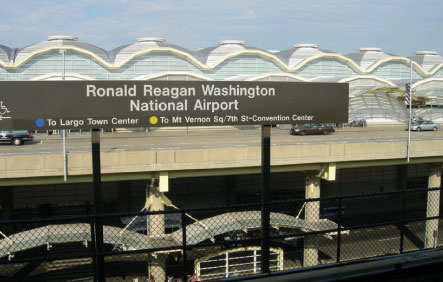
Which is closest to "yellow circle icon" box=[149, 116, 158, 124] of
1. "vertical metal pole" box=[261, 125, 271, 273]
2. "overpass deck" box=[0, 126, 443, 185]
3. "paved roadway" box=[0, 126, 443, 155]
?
"vertical metal pole" box=[261, 125, 271, 273]

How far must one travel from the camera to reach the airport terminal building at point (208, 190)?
950cm

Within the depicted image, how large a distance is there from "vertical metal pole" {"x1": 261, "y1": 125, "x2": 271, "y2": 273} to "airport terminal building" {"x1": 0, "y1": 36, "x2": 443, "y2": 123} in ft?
124

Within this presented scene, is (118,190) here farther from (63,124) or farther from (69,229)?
(63,124)

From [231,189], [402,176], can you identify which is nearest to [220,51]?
[402,176]

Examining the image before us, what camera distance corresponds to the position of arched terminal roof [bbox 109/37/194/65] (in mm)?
51634

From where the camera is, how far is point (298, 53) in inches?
2426

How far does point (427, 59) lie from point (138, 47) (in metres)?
49.1

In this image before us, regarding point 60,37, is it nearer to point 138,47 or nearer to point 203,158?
point 138,47

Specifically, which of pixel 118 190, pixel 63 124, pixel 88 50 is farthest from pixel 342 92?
pixel 88 50

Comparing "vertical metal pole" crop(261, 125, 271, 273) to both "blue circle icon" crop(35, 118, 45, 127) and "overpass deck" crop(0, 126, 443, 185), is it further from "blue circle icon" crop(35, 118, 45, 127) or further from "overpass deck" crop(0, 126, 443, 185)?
"overpass deck" crop(0, 126, 443, 185)

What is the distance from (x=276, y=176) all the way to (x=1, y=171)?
57.1 ft

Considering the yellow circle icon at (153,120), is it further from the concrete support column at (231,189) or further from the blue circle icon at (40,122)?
the concrete support column at (231,189)

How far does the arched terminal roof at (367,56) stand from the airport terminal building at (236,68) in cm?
15

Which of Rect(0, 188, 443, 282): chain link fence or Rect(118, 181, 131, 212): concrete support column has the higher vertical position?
Rect(0, 188, 443, 282): chain link fence
